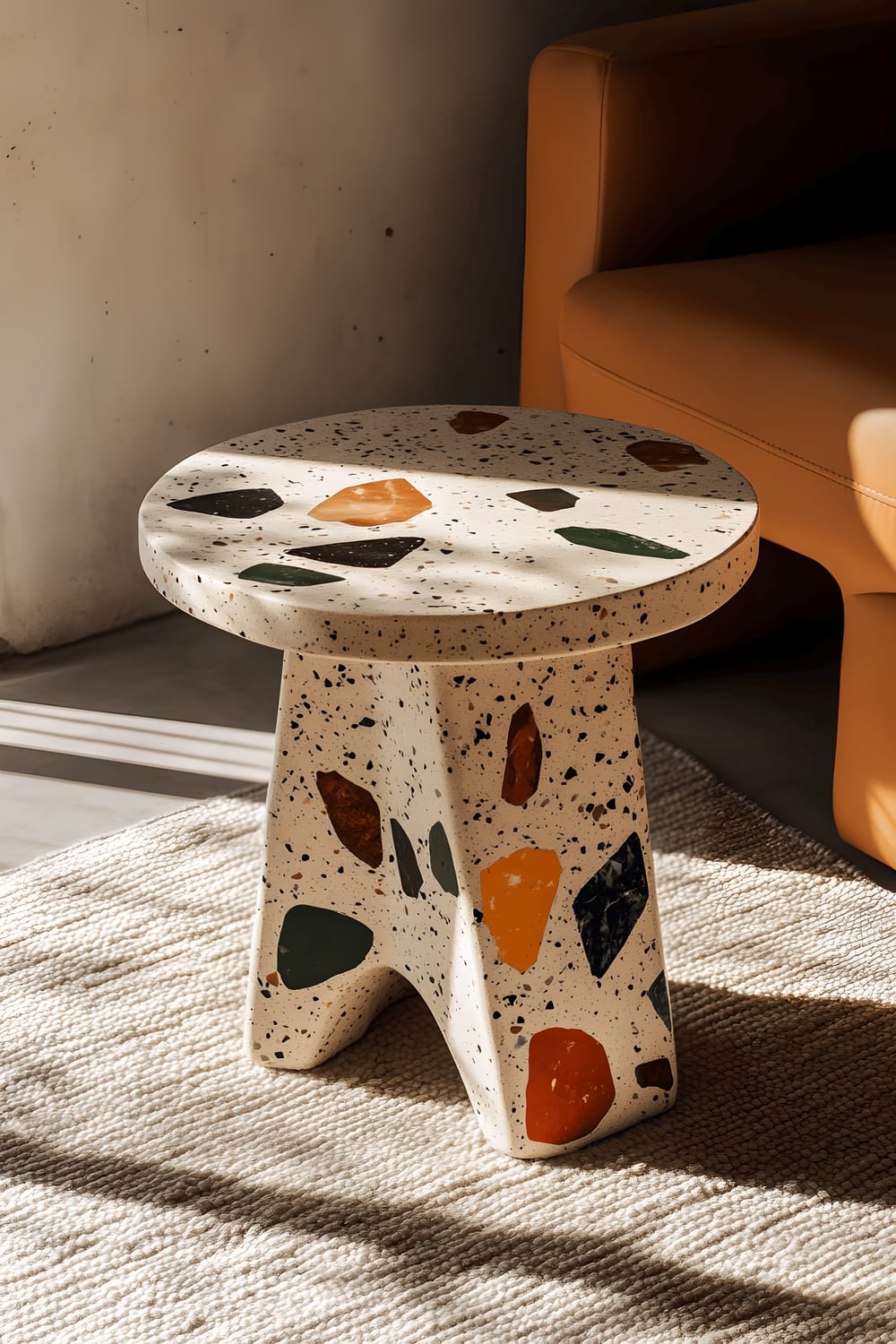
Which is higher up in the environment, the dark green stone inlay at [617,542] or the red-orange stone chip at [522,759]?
the dark green stone inlay at [617,542]

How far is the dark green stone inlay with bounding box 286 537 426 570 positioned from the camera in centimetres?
79

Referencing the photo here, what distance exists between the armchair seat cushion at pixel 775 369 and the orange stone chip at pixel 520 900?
17.1 inches

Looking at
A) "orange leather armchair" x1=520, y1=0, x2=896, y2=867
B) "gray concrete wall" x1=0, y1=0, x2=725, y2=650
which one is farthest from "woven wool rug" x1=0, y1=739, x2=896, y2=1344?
"gray concrete wall" x1=0, y1=0, x2=725, y2=650

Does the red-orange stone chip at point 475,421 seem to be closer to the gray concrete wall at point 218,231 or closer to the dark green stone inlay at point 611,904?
the dark green stone inlay at point 611,904

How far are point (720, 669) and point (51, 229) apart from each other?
89 cm

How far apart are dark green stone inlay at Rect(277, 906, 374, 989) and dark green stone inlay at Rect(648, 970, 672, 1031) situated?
0.20 metres

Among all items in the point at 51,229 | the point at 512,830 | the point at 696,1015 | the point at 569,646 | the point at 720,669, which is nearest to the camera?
the point at 569,646

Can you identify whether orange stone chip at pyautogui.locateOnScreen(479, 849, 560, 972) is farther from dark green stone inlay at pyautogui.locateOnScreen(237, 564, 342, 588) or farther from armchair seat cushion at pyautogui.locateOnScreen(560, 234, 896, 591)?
armchair seat cushion at pyautogui.locateOnScreen(560, 234, 896, 591)

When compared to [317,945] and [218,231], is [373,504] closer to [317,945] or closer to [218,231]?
[317,945]

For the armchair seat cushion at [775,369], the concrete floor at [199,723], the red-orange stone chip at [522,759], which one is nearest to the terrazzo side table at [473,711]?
the red-orange stone chip at [522,759]

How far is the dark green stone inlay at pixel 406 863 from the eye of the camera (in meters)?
0.92

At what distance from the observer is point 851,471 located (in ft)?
3.75

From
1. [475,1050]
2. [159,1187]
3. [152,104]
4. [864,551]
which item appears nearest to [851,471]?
[864,551]

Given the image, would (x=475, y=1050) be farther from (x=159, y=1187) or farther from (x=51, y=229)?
(x=51, y=229)
